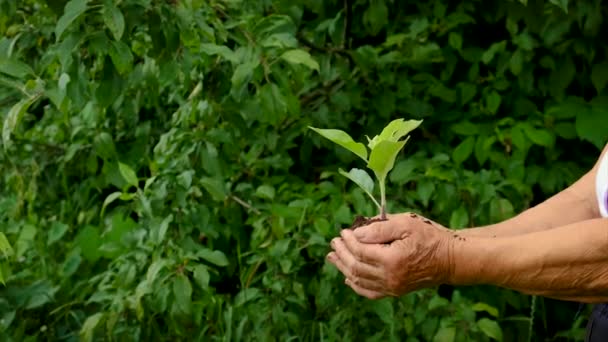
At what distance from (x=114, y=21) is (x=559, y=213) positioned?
111cm

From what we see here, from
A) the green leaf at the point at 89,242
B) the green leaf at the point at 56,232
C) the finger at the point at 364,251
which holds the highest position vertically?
the finger at the point at 364,251

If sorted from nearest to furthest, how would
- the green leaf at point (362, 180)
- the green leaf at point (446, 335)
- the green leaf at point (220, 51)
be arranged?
the green leaf at point (362, 180) → the green leaf at point (220, 51) → the green leaf at point (446, 335)

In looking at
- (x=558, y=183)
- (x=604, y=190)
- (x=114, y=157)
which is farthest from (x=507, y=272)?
(x=114, y=157)

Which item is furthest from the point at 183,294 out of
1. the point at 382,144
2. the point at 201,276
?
the point at 382,144

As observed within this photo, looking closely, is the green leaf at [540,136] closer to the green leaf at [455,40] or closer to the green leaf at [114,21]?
the green leaf at [455,40]

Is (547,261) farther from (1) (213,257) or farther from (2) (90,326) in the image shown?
(2) (90,326)

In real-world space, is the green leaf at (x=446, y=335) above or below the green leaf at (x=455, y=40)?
below

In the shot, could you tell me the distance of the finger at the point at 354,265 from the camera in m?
1.81

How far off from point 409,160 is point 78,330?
125 cm

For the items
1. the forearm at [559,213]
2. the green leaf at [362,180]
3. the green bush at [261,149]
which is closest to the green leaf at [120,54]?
the green bush at [261,149]

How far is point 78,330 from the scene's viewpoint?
137 inches

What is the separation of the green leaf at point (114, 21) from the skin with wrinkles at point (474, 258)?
84 cm

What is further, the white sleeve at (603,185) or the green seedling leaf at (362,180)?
the green seedling leaf at (362,180)

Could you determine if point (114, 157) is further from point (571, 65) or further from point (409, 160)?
point (571, 65)
